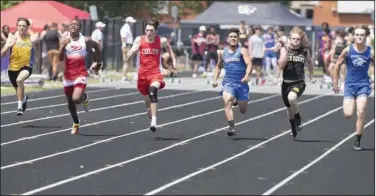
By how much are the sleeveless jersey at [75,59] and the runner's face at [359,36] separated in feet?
7.80

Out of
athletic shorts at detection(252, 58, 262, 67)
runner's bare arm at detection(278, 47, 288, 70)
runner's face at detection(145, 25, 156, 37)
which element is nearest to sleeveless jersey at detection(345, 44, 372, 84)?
runner's bare arm at detection(278, 47, 288, 70)

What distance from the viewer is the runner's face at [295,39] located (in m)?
9.50

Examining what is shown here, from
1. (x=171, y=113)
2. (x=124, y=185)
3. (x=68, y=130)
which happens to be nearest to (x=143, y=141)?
(x=171, y=113)

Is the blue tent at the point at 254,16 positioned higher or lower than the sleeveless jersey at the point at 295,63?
lower

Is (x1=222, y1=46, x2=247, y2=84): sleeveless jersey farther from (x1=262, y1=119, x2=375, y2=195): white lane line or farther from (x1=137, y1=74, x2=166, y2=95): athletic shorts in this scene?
(x1=262, y1=119, x2=375, y2=195): white lane line

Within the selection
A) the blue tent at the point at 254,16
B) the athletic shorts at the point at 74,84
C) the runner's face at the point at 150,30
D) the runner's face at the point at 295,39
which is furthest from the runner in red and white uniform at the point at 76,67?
the blue tent at the point at 254,16

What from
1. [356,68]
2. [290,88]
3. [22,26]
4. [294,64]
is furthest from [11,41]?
[356,68]

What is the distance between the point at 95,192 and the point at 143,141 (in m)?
26.3

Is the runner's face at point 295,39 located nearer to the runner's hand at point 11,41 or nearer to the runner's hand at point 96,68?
the runner's hand at point 96,68

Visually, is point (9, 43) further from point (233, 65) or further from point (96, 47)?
point (233, 65)

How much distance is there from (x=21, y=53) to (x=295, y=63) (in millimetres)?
2584

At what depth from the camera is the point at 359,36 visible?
33.0ft

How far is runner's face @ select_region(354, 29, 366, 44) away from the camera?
32.8ft

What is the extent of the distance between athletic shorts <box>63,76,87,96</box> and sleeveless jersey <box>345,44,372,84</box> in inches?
93.1
